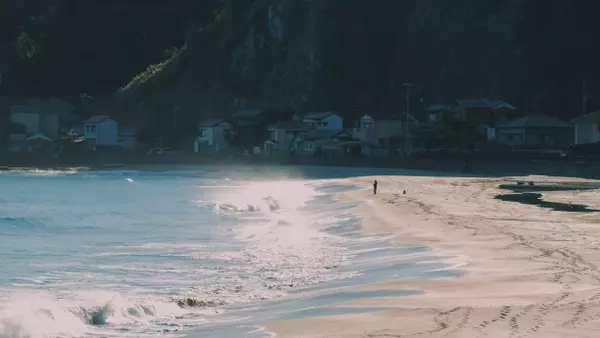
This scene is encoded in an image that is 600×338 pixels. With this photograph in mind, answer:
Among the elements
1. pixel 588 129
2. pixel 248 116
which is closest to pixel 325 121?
pixel 248 116

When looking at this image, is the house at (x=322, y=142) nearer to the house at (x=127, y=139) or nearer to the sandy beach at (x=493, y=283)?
the house at (x=127, y=139)

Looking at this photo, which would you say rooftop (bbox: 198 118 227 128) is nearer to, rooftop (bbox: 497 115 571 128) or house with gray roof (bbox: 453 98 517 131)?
house with gray roof (bbox: 453 98 517 131)

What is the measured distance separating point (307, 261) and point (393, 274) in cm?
332

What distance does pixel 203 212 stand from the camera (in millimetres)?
31844

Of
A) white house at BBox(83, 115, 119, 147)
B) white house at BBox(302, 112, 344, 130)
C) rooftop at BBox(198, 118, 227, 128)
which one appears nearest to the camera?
white house at BBox(302, 112, 344, 130)

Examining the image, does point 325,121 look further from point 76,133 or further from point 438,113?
point 76,133

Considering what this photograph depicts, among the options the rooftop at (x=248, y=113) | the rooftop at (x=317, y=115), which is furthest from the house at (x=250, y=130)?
the rooftop at (x=317, y=115)

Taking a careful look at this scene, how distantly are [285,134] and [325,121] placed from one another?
13.2ft

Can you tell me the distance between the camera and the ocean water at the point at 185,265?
36.8ft

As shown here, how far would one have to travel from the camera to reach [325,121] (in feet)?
266

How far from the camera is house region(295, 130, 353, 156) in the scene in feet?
246

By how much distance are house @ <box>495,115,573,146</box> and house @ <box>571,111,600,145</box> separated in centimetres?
864

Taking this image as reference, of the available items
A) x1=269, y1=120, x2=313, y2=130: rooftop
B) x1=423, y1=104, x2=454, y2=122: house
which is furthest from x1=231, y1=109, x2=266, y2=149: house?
x1=423, y1=104, x2=454, y2=122: house

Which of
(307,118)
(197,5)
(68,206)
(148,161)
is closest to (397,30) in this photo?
(307,118)
